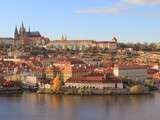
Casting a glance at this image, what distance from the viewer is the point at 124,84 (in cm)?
1384

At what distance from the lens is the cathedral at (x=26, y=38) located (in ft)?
105

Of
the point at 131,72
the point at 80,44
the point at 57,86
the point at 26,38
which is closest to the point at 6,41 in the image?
the point at 26,38

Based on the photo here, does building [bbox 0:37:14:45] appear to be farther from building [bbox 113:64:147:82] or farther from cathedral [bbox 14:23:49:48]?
building [bbox 113:64:147:82]

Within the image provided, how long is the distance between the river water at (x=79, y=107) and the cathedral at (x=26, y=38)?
62.8 feet

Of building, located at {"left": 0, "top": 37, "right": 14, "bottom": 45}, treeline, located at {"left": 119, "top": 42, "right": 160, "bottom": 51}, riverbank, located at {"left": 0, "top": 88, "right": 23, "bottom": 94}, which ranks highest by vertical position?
building, located at {"left": 0, "top": 37, "right": 14, "bottom": 45}

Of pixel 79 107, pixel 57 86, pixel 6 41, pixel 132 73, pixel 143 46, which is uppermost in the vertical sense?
pixel 6 41

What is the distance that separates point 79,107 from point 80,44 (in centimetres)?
2339

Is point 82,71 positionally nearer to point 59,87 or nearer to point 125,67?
point 125,67

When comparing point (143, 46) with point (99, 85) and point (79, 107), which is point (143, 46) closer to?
point (99, 85)

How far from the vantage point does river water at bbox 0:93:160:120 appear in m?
8.90

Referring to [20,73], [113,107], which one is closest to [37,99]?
[113,107]

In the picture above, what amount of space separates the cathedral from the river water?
1914 cm

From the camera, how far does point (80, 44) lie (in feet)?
110

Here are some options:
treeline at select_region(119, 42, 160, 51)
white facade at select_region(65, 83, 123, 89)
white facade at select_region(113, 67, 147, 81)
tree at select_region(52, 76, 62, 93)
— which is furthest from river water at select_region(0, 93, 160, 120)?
treeline at select_region(119, 42, 160, 51)
